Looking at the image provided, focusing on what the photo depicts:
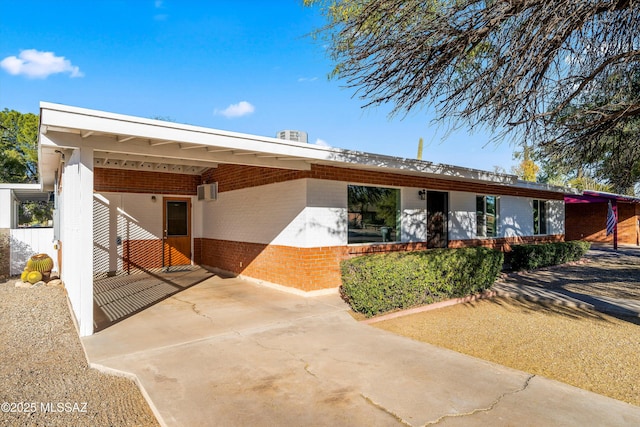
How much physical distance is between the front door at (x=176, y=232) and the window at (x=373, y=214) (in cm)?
609

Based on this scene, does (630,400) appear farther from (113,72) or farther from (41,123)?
(113,72)

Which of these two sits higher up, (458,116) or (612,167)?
(458,116)

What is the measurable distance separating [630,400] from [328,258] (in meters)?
5.54

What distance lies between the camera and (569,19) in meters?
4.73

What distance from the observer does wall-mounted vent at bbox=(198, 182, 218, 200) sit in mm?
11477

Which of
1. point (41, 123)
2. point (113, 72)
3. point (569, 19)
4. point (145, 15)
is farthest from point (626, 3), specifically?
point (113, 72)

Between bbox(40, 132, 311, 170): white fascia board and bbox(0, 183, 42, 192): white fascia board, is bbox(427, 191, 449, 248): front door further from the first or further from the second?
bbox(0, 183, 42, 192): white fascia board

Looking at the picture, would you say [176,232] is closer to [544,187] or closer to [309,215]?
[309,215]

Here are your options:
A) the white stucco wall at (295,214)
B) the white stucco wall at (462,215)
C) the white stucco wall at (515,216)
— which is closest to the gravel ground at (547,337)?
the white stucco wall at (295,214)

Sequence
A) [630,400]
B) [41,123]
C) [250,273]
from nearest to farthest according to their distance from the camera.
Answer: [630,400]
[41,123]
[250,273]

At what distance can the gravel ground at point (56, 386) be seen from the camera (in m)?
3.22

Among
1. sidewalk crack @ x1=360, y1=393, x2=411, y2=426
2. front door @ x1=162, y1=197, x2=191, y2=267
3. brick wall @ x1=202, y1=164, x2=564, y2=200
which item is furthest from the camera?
front door @ x1=162, y1=197, x2=191, y2=267

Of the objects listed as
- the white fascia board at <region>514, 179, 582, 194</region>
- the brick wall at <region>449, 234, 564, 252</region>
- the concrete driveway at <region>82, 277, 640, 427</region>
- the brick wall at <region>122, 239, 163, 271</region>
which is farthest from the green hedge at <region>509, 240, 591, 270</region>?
the brick wall at <region>122, 239, 163, 271</region>

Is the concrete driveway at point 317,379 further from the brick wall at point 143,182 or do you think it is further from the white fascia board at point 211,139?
the brick wall at point 143,182
